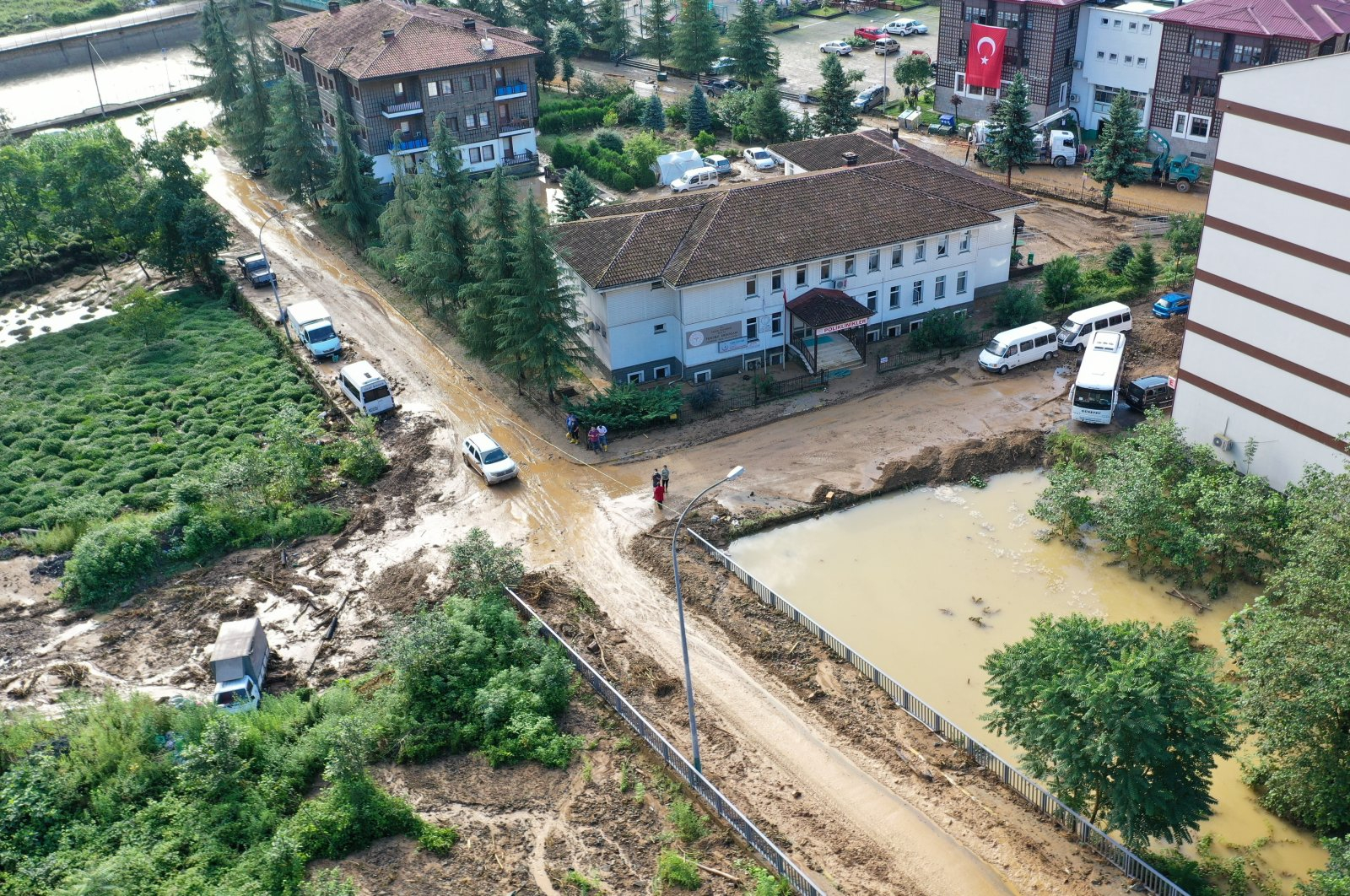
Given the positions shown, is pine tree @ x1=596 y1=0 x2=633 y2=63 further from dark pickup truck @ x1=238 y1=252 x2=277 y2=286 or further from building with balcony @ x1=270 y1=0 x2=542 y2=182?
dark pickup truck @ x1=238 y1=252 x2=277 y2=286

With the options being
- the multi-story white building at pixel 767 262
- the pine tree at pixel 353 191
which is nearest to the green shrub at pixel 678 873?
the multi-story white building at pixel 767 262

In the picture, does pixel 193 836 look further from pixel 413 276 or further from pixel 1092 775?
pixel 413 276

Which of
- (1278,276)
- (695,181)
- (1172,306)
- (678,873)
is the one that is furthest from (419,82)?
(678,873)

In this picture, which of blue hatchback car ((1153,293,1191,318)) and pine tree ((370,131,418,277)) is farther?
pine tree ((370,131,418,277))

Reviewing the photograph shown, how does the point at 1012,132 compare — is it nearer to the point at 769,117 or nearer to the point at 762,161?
the point at 762,161

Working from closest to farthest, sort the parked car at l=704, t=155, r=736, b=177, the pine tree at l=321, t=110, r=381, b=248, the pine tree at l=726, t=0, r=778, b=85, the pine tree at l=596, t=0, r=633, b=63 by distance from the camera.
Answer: the pine tree at l=321, t=110, r=381, b=248 → the parked car at l=704, t=155, r=736, b=177 → the pine tree at l=726, t=0, r=778, b=85 → the pine tree at l=596, t=0, r=633, b=63

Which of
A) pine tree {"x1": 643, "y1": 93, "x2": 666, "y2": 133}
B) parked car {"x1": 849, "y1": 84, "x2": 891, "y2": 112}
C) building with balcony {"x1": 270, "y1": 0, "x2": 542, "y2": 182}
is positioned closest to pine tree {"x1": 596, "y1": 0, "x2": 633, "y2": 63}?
pine tree {"x1": 643, "y1": 93, "x2": 666, "y2": 133}
